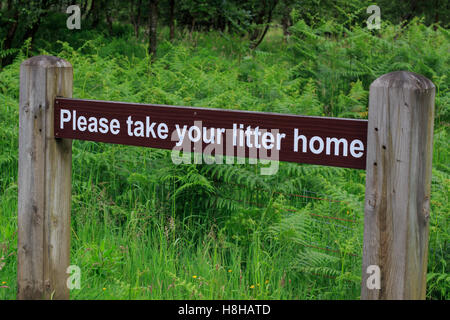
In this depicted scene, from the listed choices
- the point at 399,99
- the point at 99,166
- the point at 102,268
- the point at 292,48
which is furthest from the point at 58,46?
the point at 399,99

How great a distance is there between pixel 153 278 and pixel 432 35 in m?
9.77

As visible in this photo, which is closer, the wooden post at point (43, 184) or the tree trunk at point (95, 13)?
the wooden post at point (43, 184)

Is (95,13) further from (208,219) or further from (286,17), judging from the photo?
(208,219)

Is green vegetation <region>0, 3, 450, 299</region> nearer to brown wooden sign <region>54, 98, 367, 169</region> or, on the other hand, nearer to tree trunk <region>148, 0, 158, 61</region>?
brown wooden sign <region>54, 98, 367, 169</region>

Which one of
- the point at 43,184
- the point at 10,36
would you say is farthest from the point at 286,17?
the point at 43,184

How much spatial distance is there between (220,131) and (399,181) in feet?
2.86

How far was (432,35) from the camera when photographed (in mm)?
11445

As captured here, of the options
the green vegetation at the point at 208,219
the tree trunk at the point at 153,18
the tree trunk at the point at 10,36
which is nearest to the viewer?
the green vegetation at the point at 208,219

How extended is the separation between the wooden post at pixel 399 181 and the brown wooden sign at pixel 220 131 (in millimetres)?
118

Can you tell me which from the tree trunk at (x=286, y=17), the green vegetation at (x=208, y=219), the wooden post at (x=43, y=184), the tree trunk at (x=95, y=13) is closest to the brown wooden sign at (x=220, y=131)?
the wooden post at (x=43, y=184)

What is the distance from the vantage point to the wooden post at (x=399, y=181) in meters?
2.19

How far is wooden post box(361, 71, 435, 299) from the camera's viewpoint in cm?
219

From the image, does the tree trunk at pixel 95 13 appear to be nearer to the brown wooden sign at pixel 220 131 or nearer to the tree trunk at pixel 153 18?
the tree trunk at pixel 153 18
